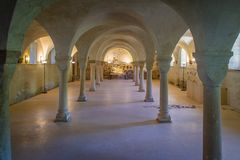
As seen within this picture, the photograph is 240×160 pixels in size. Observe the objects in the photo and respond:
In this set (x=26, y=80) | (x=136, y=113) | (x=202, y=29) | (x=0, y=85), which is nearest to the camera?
(x=0, y=85)

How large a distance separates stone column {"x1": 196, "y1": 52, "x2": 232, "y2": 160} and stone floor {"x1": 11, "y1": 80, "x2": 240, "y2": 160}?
1.04 m

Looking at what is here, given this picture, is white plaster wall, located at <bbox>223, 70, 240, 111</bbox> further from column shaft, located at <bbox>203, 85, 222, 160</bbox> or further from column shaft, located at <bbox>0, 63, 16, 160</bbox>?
column shaft, located at <bbox>0, 63, 16, 160</bbox>

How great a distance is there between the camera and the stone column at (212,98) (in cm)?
426

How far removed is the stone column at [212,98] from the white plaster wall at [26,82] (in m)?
10.4

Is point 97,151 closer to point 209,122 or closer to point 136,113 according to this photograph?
point 209,122

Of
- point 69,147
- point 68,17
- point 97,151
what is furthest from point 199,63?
point 68,17

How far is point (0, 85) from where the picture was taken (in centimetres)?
345

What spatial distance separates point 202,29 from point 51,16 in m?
5.20

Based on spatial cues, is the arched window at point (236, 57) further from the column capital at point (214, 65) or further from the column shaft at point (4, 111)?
the column shaft at point (4, 111)

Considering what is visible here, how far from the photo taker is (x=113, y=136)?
23.2 feet

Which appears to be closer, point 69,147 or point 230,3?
point 230,3

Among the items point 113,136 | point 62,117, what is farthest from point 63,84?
point 113,136

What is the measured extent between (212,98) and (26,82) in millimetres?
12851

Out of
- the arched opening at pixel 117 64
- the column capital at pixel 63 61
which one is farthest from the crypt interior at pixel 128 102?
the arched opening at pixel 117 64
